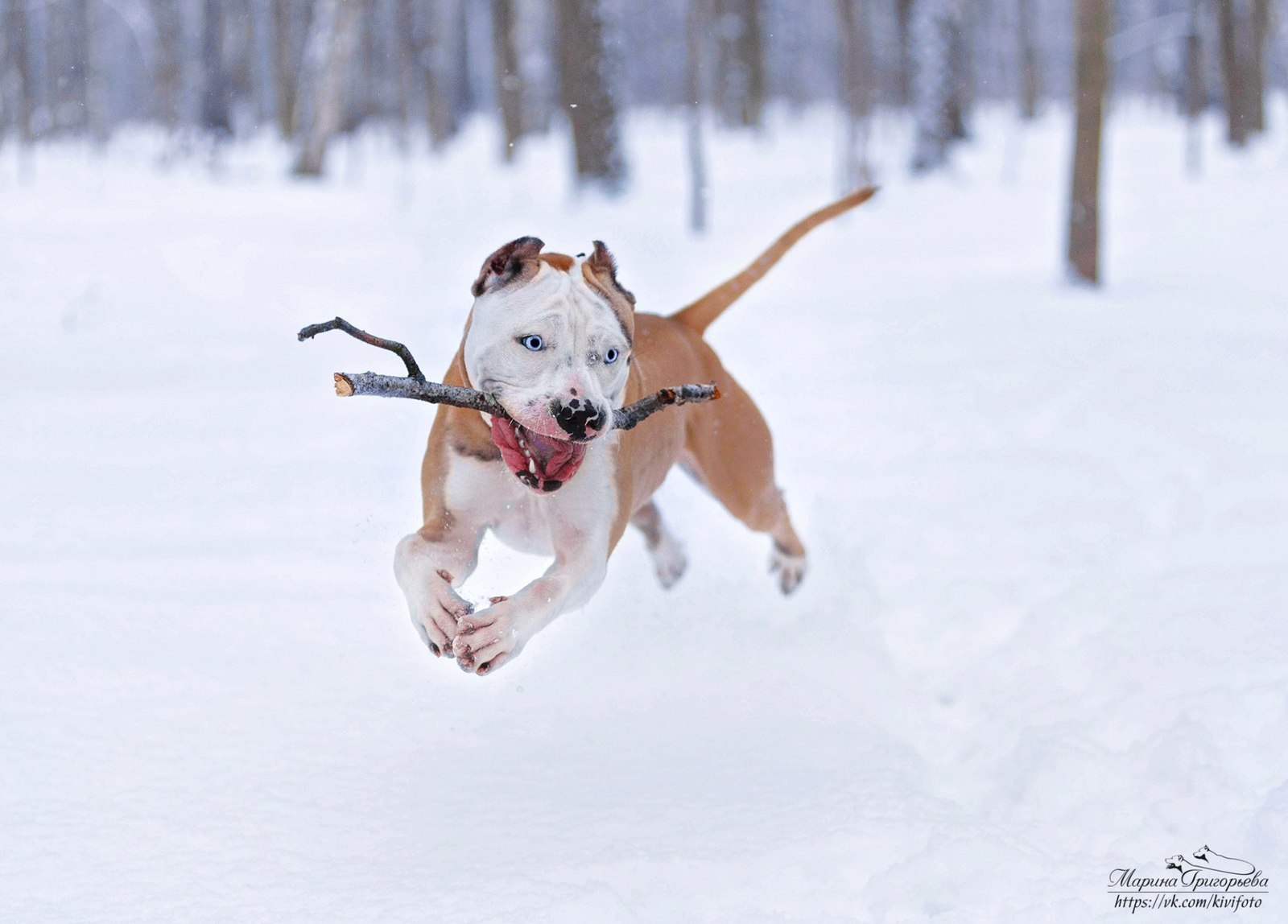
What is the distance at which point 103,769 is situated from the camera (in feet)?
9.30

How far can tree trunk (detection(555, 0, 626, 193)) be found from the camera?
1170cm

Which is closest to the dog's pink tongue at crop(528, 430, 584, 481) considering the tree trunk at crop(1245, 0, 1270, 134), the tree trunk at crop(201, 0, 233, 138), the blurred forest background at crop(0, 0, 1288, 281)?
the blurred forest background at crop(0, 0, 1288, 281)

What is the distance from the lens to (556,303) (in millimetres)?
2508

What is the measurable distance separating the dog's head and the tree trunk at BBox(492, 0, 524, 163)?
13.2 m

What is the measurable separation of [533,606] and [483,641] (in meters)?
0.16

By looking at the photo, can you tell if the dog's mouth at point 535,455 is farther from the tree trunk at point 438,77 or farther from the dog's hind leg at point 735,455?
the tree trunk at point 438,77

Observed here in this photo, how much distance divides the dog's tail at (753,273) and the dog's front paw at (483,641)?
1386 millimetres

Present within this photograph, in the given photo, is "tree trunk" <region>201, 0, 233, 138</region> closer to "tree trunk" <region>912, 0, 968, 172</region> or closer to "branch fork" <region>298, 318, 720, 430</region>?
"tree trunk" <region>912, 0, 968, 172</region>

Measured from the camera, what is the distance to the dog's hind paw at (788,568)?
4352 millimetres

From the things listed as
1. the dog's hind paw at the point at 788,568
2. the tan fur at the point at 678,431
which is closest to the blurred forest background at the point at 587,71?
the dog's hind paw at the point at 788,568

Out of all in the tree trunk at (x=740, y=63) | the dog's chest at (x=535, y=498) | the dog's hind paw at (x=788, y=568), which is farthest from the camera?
the tree trunk at (x=740, y=63)

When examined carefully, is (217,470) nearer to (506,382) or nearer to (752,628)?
(752,628)

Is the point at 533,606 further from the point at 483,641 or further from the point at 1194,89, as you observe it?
the point at 1194,89

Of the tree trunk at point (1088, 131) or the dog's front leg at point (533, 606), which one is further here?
the tree trunk at point (1088, 131)
